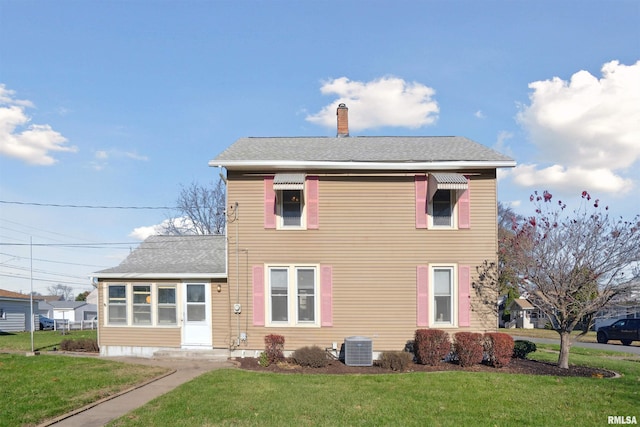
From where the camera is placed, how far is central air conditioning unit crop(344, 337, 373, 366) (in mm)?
12945

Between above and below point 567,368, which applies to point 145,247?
above

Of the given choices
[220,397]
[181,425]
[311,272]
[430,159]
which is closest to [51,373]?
[220,397]

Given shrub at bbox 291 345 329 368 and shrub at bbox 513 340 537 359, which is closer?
shrub at bbox 291 345 329 368

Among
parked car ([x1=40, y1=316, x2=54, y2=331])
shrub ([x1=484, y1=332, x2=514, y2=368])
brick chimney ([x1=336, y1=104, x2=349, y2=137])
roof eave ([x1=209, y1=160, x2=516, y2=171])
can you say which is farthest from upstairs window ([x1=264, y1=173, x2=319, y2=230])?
parked car ([x1=40, y1=316, x2=54, y2=331])

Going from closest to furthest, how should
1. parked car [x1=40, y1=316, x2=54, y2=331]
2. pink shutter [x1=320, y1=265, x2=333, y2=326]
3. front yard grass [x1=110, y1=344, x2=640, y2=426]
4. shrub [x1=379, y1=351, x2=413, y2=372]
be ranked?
front yard grass [x1=110, y1=344, x2=640, y2=426]
shrub [x1=379, y1=351, x2=413, y2=372]
pink shutter [x1=320, y1=265, x2=333, y2=326]
parked car [x1=40, y1=316, x2=54, y2=331]


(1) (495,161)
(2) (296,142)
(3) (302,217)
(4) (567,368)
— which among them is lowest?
(4) (567,368)

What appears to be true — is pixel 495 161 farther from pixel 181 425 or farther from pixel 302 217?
pixel 181 425

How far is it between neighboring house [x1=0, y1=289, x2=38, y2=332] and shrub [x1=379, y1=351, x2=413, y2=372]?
3191 cm

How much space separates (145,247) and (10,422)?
10226 millimetres

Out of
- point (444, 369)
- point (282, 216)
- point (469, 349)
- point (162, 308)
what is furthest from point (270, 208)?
point (469, 349)

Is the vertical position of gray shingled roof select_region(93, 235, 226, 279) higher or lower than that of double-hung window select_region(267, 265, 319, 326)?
higher

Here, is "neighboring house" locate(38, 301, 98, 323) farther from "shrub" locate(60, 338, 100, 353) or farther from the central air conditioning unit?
the central air conditioning unit

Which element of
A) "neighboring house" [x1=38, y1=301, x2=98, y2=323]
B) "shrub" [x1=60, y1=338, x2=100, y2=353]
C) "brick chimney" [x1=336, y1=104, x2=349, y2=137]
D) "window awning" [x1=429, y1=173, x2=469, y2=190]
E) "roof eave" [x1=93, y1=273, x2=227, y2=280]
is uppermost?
"brick chimney" [x1=336, y1=104, x2=349, y2=137]

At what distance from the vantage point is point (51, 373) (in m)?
11.2
